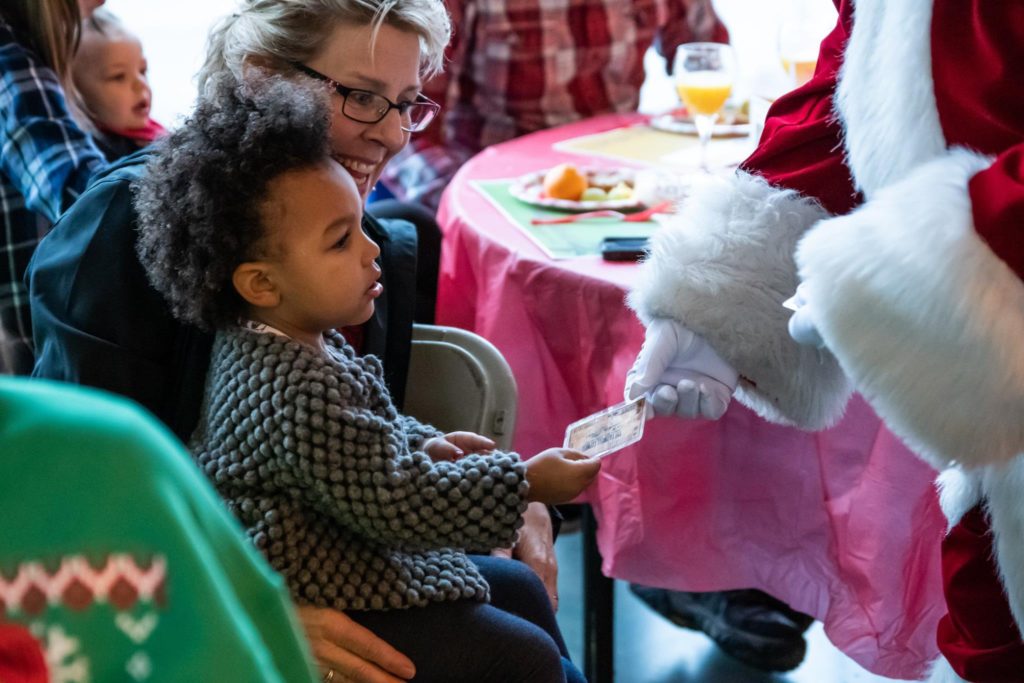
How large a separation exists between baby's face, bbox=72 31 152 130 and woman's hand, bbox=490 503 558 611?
3.69ft

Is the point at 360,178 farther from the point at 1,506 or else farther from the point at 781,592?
the point at 1,506

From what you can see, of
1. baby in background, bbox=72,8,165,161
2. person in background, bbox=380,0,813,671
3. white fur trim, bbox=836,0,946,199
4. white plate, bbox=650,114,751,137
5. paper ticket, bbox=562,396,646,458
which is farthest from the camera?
person in background, bbox=380,0,813,671

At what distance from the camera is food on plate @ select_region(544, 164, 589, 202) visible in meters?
1.91

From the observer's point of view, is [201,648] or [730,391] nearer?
[201,648]

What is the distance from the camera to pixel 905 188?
3.18ft

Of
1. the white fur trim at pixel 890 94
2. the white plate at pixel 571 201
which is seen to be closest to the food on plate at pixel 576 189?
the white plate at pixel 571 201

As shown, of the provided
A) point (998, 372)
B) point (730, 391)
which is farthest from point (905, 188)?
point (730, 391)

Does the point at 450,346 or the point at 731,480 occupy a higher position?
the point at 450,346

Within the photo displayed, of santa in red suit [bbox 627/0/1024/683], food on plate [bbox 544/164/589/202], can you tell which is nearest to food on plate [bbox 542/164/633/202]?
food on plate [bbox 544/164/589/202]

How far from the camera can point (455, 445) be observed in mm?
1325

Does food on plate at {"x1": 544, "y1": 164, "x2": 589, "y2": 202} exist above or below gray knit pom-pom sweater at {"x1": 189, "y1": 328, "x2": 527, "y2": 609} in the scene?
below

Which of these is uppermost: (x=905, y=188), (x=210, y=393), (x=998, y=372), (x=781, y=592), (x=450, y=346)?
(x=905, y=188)

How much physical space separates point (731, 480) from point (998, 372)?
0.70 meters

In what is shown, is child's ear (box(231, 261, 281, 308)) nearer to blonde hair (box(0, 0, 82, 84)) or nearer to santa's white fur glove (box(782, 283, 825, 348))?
santa's white fur glove (box(782, 283, 825, 348))
